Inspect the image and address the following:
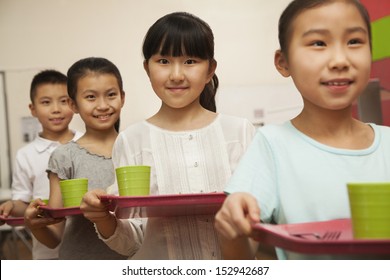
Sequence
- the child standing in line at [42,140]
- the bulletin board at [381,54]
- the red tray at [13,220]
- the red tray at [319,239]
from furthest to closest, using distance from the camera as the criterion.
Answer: the child standing in line at [42,140], the red tray at [13,220], the bulletin board at [381,54], the red tray at [319,239]

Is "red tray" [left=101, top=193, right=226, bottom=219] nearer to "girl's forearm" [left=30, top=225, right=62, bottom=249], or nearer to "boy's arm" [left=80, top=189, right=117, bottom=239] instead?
"boy's arm" [left=80, top=189, right=117, bottom=239]

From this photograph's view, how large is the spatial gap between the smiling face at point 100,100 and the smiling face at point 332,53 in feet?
1.99

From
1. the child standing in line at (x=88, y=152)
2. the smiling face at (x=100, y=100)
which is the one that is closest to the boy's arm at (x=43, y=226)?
the child standing in line at (x=88, y=152)

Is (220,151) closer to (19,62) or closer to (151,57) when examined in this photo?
(151,57)

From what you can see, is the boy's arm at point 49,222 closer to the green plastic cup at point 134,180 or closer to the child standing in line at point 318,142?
the green plastic cup at point 134,180

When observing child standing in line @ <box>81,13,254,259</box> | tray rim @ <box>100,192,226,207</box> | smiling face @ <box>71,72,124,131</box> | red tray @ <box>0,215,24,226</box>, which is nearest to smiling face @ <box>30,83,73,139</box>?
smiling face @ <box>71,72,124,131</box>

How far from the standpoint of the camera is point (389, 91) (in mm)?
1247

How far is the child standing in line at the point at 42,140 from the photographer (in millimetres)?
1440

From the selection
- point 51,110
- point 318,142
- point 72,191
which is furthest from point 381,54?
point 51,110

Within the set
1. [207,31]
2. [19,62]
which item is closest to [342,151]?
[207,31]

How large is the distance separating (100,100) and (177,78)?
32 centimetres

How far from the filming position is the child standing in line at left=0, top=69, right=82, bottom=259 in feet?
4.72

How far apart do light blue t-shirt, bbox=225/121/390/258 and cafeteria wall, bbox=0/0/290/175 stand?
0.40m
